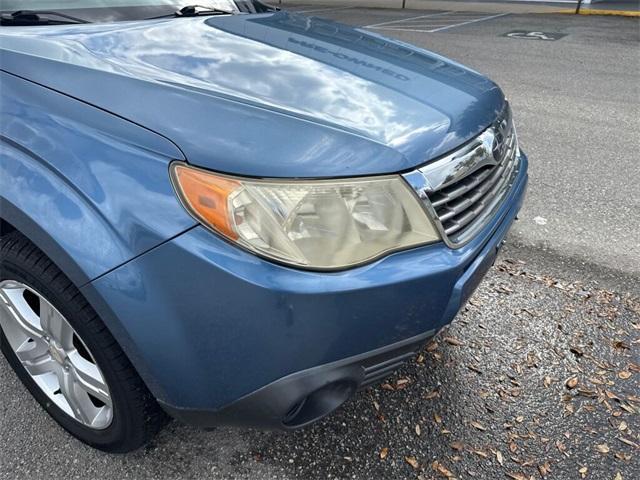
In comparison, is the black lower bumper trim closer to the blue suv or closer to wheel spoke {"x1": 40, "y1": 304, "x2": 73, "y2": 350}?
the blue suv

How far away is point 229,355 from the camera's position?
1.41 m

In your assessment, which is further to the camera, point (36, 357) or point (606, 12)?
point (606, 12)

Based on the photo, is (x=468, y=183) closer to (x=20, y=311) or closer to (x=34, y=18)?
(x=20, y=311)

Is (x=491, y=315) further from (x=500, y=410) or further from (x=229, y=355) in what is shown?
(x=229, y=355)

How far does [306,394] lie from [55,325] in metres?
0.87

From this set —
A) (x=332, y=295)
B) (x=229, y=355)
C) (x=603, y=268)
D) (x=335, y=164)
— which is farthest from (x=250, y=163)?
(x=603, y=268)

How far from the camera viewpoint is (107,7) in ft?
7.33

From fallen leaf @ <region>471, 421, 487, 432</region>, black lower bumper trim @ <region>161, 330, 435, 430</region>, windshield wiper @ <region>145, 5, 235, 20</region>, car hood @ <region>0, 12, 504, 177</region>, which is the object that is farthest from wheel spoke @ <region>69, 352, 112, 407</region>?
windshield wiper @ <region>145, 5, 235, 20</region>

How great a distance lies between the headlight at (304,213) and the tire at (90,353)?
0.50m

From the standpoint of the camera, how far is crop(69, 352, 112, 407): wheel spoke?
67.4 inches

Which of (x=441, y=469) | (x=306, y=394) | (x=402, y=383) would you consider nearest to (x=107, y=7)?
(x=306, y=394)

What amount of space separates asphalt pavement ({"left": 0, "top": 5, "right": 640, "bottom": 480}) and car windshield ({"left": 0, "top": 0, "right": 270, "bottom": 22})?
1465 mm

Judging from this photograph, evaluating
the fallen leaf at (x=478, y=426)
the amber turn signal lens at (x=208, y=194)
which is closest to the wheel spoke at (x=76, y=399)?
the amber turn signal lens at (x=208, y=194)

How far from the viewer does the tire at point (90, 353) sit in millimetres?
1551
